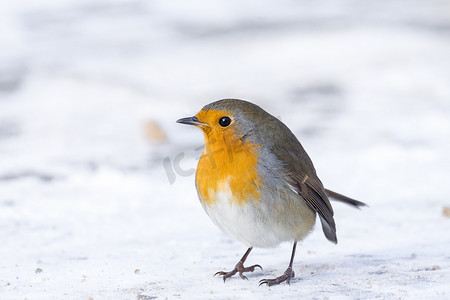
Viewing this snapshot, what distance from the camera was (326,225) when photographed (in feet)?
12.7

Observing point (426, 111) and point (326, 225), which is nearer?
point (326, 225)

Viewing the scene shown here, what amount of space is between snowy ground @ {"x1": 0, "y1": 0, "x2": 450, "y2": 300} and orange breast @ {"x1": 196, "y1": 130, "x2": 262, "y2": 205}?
1.44 feet

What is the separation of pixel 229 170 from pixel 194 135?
333cm

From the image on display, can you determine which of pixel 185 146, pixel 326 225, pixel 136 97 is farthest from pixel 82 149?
pixel 326 225

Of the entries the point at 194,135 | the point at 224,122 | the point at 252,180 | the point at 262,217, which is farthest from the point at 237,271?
the point at 194,135

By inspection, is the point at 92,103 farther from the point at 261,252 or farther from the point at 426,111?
the point at 261,252

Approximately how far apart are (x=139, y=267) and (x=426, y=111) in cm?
403

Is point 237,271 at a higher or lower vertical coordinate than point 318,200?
lower

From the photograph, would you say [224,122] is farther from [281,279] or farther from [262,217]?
[281,279]

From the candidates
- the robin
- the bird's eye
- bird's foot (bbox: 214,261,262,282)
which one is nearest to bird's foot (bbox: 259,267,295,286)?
the robin

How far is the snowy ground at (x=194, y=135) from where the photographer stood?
3.82m

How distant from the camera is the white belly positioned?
3449 mm

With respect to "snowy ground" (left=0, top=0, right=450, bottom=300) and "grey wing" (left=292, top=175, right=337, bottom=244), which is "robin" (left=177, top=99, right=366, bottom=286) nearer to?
"grey wing" (left=292, top=175, right=337, bottom=244)

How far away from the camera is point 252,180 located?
346 cm
